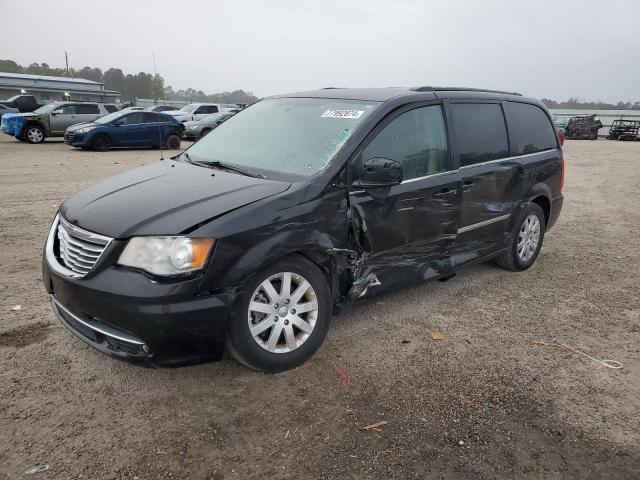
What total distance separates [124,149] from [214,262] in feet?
54.3

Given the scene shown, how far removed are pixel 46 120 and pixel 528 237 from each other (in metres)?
19.0

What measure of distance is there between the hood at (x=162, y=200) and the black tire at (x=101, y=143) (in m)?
14.0

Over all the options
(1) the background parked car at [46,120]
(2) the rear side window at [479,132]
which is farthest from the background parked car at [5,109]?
(2) the rear side window at [479,132]

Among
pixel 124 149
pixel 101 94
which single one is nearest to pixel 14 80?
pixel 101 94

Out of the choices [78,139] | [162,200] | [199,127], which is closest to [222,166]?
[162,200]

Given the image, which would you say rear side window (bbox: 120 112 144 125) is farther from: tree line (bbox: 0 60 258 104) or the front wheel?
tree line (bbox: 0 60 258 104)

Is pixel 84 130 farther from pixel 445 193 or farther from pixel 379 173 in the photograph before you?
pixel 379 173

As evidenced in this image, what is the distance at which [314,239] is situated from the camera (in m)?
3.19

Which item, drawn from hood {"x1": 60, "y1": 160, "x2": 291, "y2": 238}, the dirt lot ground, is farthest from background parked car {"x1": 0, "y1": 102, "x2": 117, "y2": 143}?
hood {"x1": 60, "y1": 160, "x2": 291, "y2": 238}

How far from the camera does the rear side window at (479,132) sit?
4230 mm

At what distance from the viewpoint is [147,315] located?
8.80ft

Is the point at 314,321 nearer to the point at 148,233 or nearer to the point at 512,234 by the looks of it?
the point at 148,233

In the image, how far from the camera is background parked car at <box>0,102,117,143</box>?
18.8 meters

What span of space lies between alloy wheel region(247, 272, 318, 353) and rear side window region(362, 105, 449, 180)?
1.02m
